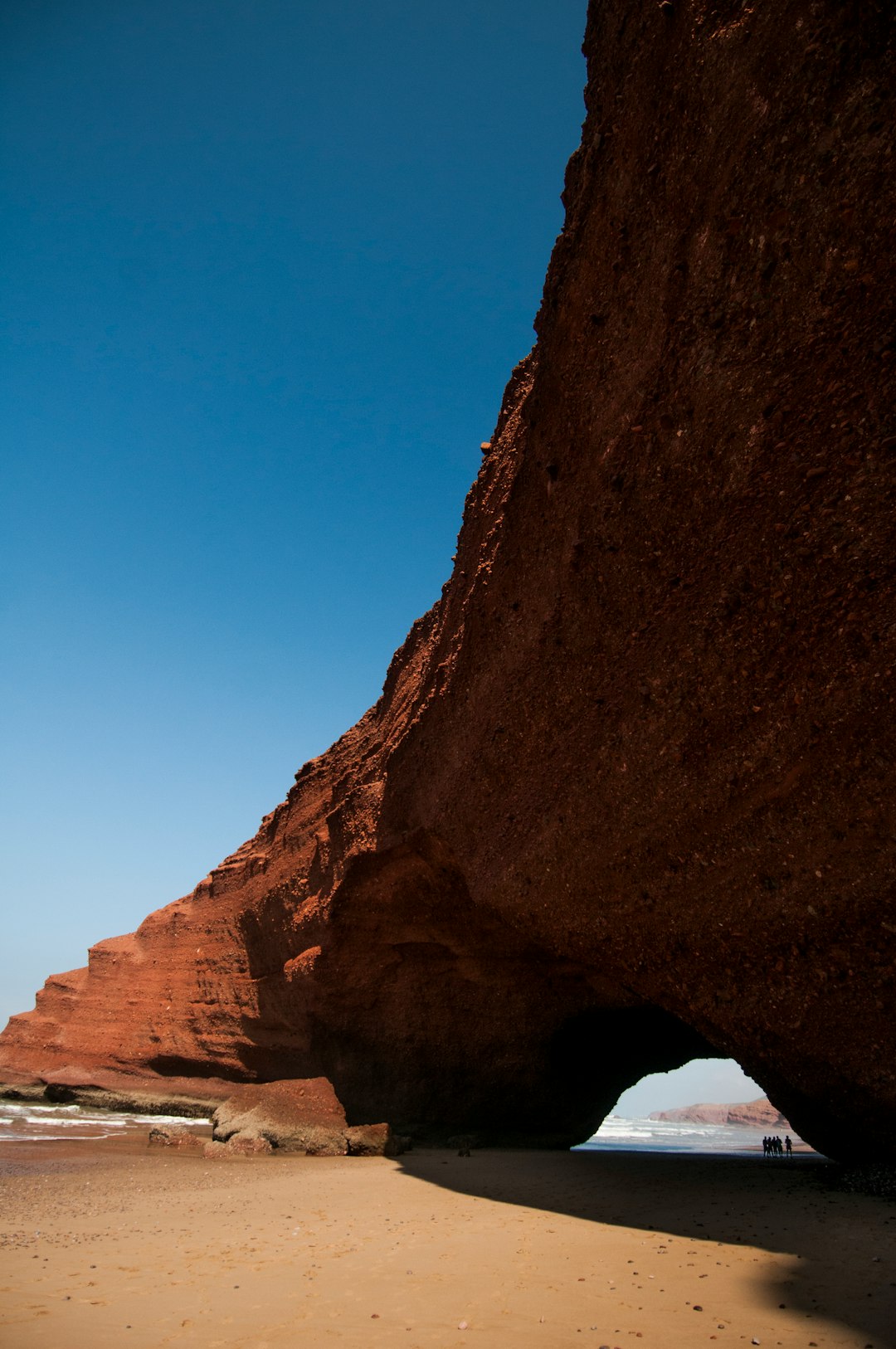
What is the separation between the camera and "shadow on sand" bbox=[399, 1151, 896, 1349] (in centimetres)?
373

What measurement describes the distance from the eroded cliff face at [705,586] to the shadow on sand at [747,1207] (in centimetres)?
87

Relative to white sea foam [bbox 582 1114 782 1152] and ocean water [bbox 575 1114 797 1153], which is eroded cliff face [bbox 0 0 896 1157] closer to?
ocean water [bbox 575 1114 797 1153]

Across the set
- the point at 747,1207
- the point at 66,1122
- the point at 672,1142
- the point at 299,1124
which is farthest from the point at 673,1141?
the point at 747,1207

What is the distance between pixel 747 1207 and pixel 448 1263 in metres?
2.71

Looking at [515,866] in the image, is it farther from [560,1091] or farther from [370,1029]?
[370,1029]

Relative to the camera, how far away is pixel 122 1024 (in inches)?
714

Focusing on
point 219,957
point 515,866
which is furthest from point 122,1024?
point 515,866

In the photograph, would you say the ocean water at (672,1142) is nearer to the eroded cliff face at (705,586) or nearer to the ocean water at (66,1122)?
the eroded cliff face at (705,586)

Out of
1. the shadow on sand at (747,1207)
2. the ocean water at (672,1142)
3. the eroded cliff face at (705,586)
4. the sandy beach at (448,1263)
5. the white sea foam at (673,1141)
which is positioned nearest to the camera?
the sandy beach at (448,1263)

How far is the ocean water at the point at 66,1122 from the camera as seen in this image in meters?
12.8

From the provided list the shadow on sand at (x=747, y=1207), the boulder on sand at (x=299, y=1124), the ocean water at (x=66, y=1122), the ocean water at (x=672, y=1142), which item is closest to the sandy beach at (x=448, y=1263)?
the shadow on sand at (x=747, y=1207)

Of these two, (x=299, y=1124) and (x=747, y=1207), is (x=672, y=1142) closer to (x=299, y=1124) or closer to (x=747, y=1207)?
(x=299, y=1124)

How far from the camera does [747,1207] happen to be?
19.5ft

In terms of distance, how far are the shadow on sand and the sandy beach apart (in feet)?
0.07
